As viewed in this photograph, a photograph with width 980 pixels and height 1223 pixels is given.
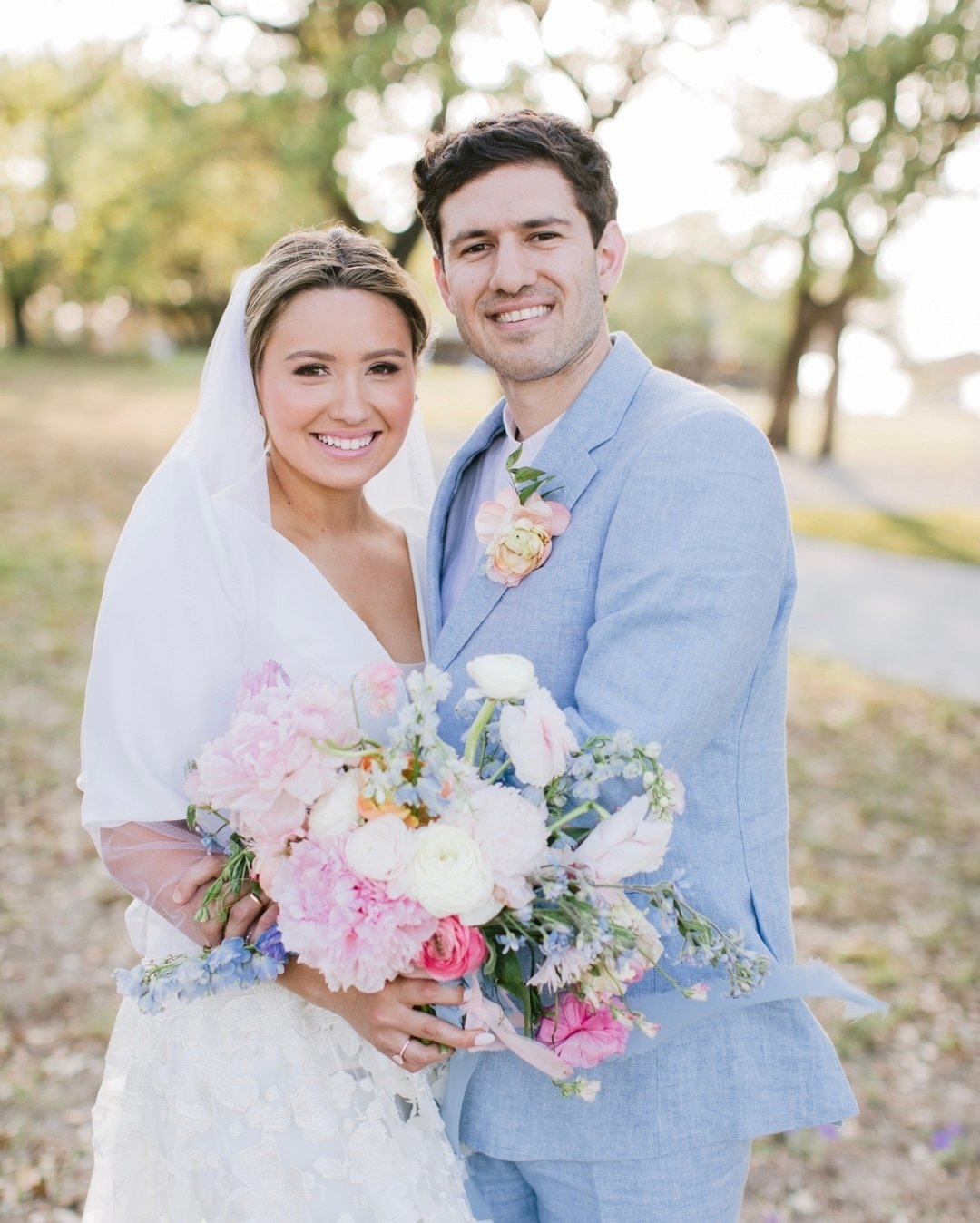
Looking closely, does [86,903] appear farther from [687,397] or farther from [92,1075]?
[687,397]

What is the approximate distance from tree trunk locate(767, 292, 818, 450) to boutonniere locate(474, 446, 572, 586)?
21.4 m

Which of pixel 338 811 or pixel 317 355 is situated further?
pixel 317 355

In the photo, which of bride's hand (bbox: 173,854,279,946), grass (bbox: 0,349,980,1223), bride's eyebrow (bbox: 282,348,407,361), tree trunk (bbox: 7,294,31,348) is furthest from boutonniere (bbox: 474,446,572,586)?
tree trunk (bbox: 7,294,31,348)

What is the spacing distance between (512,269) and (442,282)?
13.6 inches

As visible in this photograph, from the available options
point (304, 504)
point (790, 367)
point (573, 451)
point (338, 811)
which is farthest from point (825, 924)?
point (790, 367)

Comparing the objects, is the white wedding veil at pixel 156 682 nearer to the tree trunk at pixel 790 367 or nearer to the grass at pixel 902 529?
the grass at pixel 902 529

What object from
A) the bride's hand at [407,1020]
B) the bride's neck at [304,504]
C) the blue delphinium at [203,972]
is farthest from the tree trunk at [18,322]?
the bride's hand at [407,1020]

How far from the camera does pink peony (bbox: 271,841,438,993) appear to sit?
1756 millimetres

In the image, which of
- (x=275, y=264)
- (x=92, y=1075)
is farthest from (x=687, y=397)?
(x=92, y=1075)

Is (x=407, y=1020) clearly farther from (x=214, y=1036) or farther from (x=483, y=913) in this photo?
(x=214, y=1036)

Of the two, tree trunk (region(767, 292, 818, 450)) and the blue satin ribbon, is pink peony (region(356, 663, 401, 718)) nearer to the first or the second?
the blue satin ribbon

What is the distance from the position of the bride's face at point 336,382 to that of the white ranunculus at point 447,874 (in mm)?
1368

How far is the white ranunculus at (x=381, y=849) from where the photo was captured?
1729mm

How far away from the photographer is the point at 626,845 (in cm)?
178
